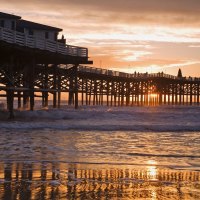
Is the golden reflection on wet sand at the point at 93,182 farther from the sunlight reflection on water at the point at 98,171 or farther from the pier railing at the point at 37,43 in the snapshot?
the pier railing at the point at 37,43

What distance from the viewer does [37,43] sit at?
1270 inches

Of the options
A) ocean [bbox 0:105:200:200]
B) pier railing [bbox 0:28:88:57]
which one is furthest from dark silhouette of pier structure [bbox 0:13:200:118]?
ocean [bbox 0:105:200:200]

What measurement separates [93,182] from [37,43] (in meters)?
24.5

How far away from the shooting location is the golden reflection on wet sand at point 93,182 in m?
7.66

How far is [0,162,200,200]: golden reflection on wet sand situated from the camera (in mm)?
7660

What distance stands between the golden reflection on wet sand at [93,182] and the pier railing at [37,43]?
19056mm

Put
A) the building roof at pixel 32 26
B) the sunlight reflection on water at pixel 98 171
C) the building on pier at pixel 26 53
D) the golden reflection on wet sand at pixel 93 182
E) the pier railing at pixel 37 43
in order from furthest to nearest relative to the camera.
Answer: the building roof at pixel 32 26 < the building on pier at pixel 26 53 < the pier railing at pixel 37 43 < the sunlight reflection on water at pixel 98 171 < the golden reflection on wet sand at pixel 93 182

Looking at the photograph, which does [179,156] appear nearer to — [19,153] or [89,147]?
[89,147]

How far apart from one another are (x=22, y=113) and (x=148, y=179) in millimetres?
25054

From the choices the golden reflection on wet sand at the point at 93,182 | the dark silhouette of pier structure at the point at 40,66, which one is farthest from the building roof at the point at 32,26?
the golden reflection on wet sand at the point at 93,182

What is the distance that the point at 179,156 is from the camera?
41.7ft

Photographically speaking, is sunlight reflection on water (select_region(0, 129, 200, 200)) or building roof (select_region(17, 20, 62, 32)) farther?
building roof (select_region(17, 20, 62, 32))

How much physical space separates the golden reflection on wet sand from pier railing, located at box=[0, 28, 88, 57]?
62.5 ft

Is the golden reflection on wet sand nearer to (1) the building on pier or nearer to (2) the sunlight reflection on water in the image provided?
(2) the sunlight reflection on water
